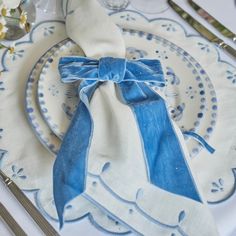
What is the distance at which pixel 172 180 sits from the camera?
475 millimetres

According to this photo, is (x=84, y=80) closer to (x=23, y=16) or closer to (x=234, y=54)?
(x=23, y=16)

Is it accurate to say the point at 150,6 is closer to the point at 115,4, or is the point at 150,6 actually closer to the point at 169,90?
the point at 115,4

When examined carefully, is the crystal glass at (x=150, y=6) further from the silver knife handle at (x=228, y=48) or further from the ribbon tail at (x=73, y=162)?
the ribbon tail at (x=73, y=162)

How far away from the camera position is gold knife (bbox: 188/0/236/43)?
0.69m

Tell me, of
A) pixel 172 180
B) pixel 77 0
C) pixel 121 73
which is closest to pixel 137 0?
pixel 77 0

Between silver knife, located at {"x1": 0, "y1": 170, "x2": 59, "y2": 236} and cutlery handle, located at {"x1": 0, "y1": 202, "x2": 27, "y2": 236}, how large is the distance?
18mm

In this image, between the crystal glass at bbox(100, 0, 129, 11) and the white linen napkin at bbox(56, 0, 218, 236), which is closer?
the white linen napkin at bbox(56, 0, 218, 236)

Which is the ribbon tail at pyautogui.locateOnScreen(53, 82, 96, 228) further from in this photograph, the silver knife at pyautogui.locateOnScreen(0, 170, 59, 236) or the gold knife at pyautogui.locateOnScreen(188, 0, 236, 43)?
the gold knife at pyautogui.locateOnScreen(188, 0, 236, 43)

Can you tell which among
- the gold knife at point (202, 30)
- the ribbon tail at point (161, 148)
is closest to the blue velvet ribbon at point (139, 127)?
the ribbon tail at point (161, 148)

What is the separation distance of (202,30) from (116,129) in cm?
28

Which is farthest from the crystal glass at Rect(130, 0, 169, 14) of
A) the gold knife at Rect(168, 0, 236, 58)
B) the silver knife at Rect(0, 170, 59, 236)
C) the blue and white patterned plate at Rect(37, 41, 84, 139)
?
the silver knife at Rect(0, 170, 59, 236)

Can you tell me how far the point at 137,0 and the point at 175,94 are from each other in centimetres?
22

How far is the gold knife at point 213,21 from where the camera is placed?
0.69 meters

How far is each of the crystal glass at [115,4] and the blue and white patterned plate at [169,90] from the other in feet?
0.27
